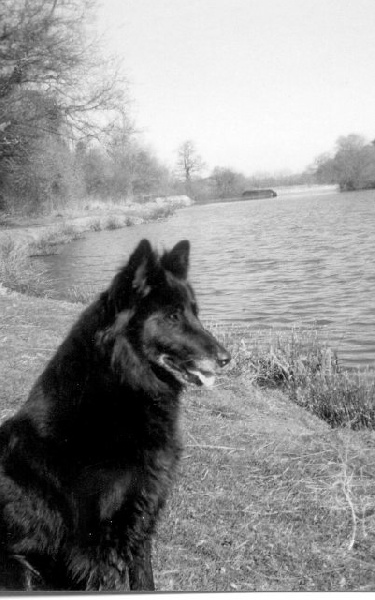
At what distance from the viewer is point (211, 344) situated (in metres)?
2.99

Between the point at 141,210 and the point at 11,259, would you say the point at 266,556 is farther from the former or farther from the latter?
the point at 11,259

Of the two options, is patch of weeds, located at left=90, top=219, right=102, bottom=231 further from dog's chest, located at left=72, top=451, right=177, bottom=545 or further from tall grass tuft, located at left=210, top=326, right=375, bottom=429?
dog's chest, located at left=72, top=451, right=177, bottom=545

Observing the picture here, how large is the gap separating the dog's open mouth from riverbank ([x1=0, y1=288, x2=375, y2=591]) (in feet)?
3.82

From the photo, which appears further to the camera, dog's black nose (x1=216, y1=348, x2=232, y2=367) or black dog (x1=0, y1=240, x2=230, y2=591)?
dog's black nose (x1=216, y1=348, x2=232, y2=367)

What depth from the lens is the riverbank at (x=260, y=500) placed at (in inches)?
125

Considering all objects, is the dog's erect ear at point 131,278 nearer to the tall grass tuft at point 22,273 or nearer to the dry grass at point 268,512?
the dry grass at point 268,512

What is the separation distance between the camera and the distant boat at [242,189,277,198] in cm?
545

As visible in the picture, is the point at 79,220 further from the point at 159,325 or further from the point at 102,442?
the point at 102,442

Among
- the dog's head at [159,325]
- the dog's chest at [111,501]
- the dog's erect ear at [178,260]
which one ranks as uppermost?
the dog's erect ear at [178,260]

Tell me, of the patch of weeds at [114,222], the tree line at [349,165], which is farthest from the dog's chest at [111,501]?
the tree line at [349,165]

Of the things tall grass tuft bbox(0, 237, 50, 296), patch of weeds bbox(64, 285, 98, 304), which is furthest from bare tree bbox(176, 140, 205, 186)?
tall grass tuft bbox(0, 237, 50, 296)

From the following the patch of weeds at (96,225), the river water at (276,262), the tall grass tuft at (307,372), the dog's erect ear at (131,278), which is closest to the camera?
the dog's erect ear at (131,278)

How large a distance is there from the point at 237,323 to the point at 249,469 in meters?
3.61

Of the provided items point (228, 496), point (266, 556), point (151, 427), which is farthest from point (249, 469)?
point (151, 427)
